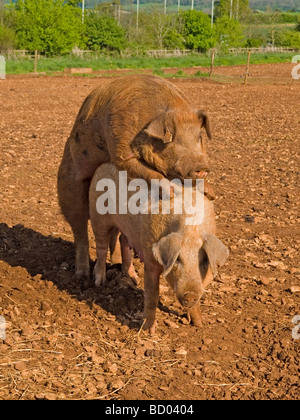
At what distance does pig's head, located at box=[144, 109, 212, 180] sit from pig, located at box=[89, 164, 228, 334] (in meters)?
0.31

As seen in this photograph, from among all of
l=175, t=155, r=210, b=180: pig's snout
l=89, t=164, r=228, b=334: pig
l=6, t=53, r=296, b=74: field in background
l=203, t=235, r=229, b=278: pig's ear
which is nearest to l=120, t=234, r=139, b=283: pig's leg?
l=89, t=164, r=228, b=334: pig

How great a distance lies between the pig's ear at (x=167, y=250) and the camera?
4.83m

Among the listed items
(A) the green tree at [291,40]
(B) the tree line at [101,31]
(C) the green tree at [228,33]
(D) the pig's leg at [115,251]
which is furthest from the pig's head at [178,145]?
(A) the green tree at [291,40]

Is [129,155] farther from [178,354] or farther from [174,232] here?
[178,354]

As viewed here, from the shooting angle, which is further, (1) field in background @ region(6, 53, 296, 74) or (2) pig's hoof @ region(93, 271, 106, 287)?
(1) field in background @ region(6, 53, 296, 74)

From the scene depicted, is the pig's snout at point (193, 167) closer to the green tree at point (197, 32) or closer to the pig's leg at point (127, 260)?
the pig's leg at point (127, 260)

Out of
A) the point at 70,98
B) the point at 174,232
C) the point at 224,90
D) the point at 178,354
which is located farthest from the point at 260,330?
the point at 224,90

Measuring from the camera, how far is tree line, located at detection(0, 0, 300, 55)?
191ft

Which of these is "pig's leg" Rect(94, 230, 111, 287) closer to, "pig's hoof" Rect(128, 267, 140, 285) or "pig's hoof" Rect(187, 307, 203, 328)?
"pig's hoof" Rect(128, 267, 140, 285)

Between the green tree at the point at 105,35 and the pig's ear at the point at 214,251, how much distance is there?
206ft

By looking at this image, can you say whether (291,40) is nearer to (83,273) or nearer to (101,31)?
(101,31)

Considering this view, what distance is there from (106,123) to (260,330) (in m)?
2.27

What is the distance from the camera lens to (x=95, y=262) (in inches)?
285

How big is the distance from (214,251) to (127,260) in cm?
189
